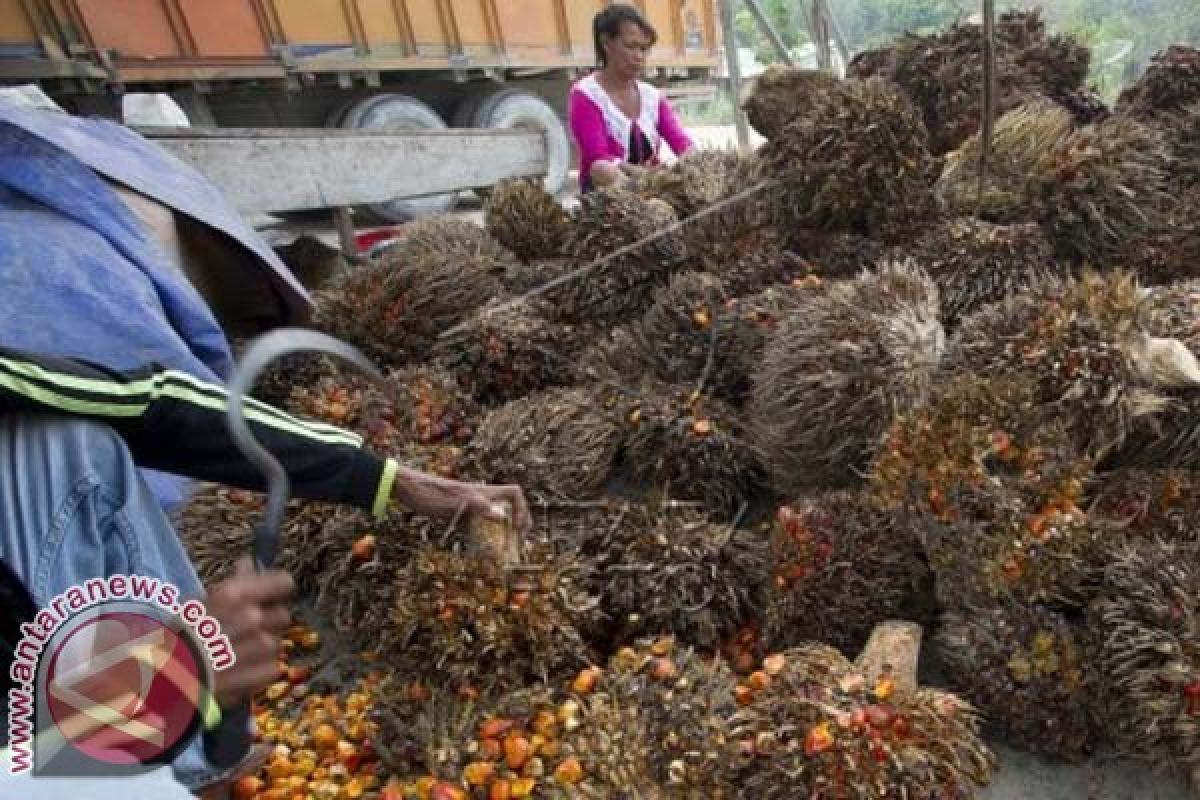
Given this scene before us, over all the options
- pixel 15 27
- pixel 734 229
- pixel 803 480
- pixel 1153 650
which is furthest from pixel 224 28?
pixel 1153 650

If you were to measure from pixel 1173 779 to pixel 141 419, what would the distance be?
210 cm

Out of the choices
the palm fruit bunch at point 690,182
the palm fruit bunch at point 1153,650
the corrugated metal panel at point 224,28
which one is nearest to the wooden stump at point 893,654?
the palm fruit bunch at point 1153,650

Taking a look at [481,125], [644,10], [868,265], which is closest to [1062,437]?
[868,265]

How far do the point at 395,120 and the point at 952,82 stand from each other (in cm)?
750

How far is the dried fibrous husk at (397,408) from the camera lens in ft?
7.97

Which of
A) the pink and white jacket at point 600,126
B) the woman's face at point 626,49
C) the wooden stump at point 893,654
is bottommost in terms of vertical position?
the wooden stump at point 893,654

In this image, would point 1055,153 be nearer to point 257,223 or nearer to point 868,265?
point 868,265

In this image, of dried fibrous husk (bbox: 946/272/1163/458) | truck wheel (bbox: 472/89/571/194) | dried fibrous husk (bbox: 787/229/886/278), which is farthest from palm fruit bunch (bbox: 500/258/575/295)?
truck wheel (bbox: 472/89/571/194)

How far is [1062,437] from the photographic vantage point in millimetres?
1681

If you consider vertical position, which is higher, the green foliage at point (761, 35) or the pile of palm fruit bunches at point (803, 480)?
the green foliage at point (761, 35)

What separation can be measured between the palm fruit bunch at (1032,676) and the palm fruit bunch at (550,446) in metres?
1.03

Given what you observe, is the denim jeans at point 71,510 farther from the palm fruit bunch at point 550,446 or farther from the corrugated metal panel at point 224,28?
the corrugated metal panel at point 224,28

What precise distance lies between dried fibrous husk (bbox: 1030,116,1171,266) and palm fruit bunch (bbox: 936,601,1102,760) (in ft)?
4.26

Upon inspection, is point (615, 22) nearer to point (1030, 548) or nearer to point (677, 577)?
point (677, 577)
